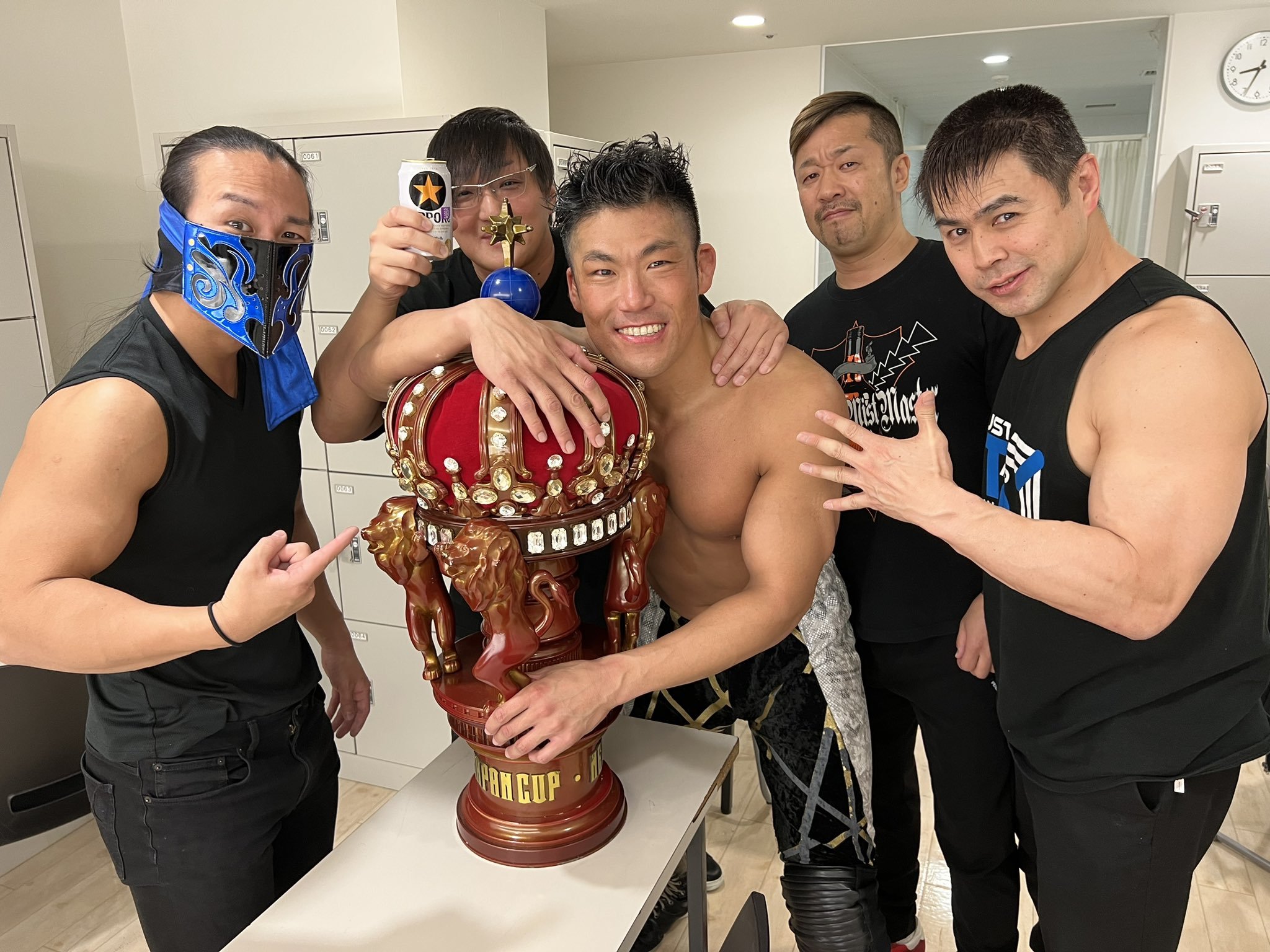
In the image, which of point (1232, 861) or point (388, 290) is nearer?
point (388, 290)

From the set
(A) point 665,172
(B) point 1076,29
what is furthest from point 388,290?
(B) point 1076,29

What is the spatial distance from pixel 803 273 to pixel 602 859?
499 centimetres

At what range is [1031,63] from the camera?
5848mm

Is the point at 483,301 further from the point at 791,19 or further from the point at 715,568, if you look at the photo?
the point at 791,19

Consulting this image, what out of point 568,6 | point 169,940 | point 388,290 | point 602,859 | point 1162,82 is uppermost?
point 568,6

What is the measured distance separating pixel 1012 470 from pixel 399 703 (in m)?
2.43

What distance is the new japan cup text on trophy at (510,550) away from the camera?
105cm

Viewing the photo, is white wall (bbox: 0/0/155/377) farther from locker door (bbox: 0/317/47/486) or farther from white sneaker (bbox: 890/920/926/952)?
white sneaker (bbox: 890/920/926/952)

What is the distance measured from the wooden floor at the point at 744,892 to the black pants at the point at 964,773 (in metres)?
0.47

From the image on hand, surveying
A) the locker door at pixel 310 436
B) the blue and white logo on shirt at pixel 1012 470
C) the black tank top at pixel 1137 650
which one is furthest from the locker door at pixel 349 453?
the black tank top at pixel 1137 650

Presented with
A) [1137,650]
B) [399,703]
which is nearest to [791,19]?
[399,703]

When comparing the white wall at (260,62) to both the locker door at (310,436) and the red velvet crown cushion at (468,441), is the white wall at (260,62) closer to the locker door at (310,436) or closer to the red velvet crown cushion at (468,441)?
the locker door at (310,436)

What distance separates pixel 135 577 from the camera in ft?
3.90

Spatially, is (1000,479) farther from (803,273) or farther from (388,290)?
(803,273)
